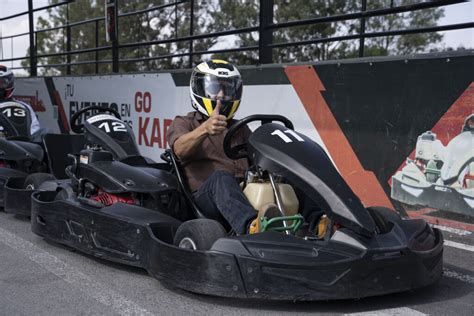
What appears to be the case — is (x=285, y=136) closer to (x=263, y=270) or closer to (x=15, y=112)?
(x=263, y=270)

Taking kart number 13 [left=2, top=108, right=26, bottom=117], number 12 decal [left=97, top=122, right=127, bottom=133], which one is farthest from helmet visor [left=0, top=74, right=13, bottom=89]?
number 12 decal [left=97, top=122, right=127, bottom=133]

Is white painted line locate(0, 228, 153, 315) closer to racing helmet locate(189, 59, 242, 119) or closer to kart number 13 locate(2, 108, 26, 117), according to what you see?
racing helmet locate(189, 59, 242, 119)

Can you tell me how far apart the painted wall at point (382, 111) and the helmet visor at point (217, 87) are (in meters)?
1.90

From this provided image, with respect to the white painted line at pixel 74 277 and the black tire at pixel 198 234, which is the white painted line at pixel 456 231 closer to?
the black tire at pixel 198 234

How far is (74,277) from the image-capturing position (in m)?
3.79

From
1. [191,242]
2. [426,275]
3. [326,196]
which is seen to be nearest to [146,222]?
[191,242]

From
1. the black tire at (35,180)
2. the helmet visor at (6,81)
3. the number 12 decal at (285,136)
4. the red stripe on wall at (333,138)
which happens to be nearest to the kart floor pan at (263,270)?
the number 12 decal at (285,136)

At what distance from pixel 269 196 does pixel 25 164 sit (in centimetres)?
338

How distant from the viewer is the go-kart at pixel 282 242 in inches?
118

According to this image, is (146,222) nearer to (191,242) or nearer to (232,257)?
(191,242)

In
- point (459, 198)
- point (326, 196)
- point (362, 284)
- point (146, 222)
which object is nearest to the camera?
point (362, 284)

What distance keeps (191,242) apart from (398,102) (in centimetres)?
275

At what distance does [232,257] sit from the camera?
3.07 m

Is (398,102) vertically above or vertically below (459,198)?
above
